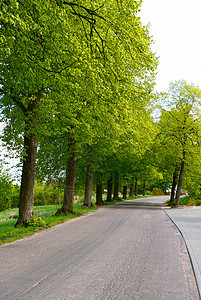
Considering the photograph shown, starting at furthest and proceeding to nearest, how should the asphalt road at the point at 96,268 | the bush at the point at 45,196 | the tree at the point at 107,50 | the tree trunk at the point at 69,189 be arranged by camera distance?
the bush at the point at 45,196 → the tree trunk at the point at 69,189 → the tree at the point at 107,50 → the asphalt road at the point at 96,268

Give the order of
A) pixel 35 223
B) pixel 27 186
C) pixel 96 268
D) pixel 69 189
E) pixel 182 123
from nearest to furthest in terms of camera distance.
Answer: pixel 96 268, pixel 35 223, pixel 27 186, pixel 69 189, pixel 182 123

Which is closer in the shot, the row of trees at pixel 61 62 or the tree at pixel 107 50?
the row of trees at pixel 61 62

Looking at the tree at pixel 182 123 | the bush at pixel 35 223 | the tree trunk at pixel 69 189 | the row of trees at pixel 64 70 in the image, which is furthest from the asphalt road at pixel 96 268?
the tree at pixel 182 123

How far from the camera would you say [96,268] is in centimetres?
636

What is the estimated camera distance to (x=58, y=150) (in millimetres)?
20109

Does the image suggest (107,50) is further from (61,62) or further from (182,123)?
(182,123)

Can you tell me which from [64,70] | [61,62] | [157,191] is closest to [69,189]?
[64,70]

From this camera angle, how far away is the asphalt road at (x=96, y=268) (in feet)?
16.2

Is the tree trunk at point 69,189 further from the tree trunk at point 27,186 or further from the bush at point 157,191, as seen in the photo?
the bush at point 157,191

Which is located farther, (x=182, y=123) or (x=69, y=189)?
Answer: (x=182, y=123)

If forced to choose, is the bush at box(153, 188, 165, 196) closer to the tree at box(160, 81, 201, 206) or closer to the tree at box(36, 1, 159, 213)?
the tree at box(160, 81, 201, 206)

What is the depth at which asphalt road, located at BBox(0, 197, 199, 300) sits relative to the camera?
4934mm

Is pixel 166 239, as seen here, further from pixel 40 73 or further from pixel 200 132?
pixel 200 132

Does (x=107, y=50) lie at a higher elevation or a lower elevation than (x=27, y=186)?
higher
